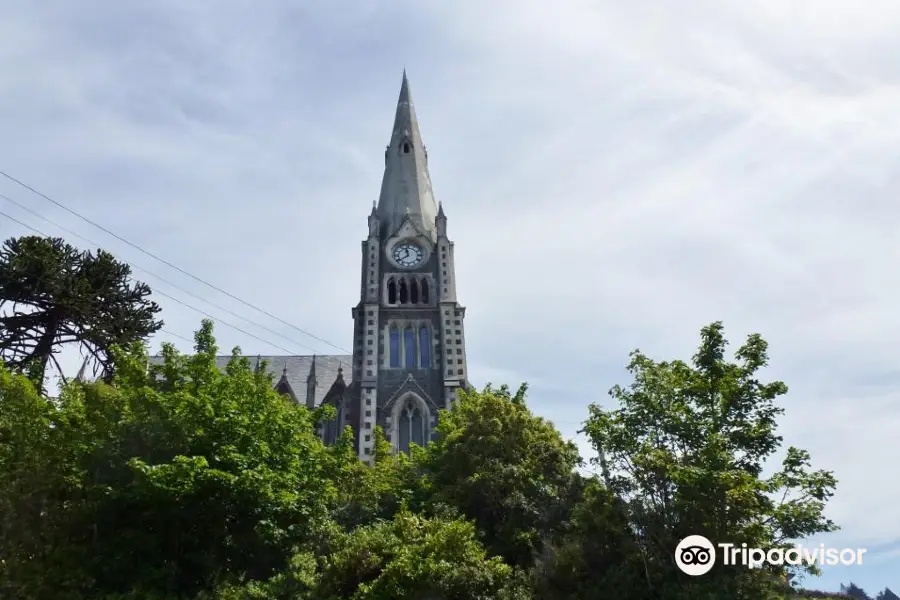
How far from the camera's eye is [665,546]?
53.6 feet

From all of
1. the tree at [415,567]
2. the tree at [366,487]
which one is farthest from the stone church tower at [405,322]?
the tree at [415,567]

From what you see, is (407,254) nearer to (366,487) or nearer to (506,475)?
(366,487)

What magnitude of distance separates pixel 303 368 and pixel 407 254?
11.6 metres

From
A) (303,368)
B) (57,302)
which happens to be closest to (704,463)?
(57,302)

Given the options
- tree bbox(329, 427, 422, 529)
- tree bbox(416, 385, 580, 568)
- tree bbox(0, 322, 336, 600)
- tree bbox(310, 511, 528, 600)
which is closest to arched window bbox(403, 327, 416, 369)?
→ tree bbox(329, 427, 422, 529)

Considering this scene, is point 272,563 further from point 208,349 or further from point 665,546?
point 665,546

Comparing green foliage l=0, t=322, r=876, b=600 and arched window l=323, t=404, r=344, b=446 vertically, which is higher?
arched window l=323, t=404, r=344, b=446

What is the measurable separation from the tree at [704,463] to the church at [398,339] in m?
22.1

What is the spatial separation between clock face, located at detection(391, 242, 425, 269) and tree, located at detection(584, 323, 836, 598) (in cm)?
2894

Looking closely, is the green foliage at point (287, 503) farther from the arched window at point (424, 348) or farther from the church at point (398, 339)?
the arched window at point (424, 348)

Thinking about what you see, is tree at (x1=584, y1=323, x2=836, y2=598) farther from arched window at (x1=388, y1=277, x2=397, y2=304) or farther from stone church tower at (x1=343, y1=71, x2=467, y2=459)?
arched window at (x1=388, y1=277, x2=397, y2=304)

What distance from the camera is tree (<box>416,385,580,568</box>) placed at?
2095 centimetres

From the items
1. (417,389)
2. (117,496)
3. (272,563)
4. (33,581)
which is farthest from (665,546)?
(417,389)

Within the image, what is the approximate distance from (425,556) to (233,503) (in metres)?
4.68
